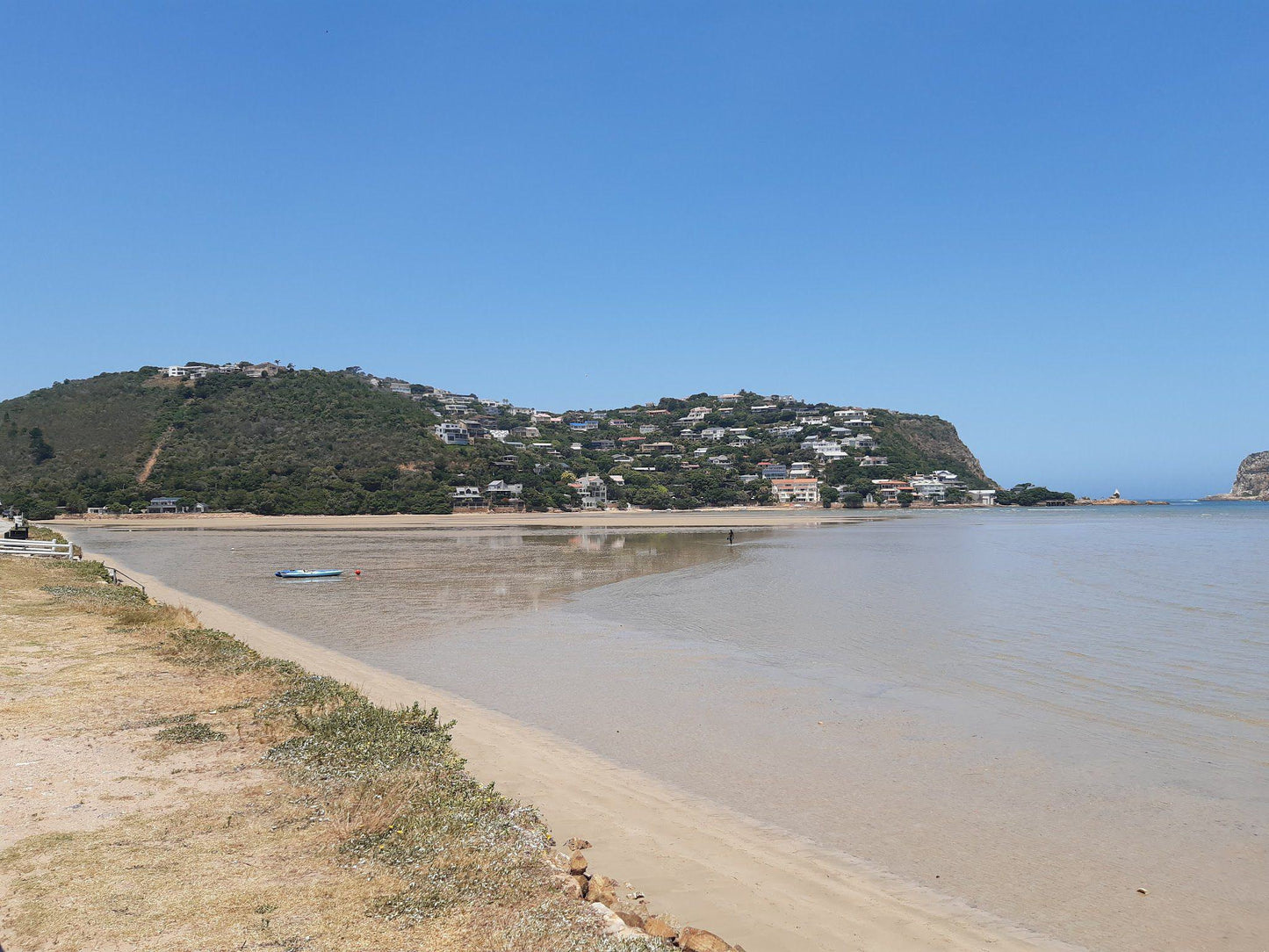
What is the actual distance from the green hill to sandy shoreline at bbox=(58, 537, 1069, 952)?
8593 centimetres

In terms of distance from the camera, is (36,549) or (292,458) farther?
(292,458)

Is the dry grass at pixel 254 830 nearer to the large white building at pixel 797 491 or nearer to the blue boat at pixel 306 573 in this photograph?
the blue boat at pixel 306 573

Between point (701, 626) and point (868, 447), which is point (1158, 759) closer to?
point (701, 626)

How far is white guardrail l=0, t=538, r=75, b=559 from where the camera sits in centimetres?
3331

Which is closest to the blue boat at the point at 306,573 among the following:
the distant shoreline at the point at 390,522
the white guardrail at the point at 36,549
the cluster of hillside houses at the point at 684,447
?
the white guardrail at the point at 36,549

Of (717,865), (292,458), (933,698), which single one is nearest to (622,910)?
(717,865)

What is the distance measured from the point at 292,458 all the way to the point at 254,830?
345 feet

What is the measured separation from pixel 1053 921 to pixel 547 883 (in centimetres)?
402

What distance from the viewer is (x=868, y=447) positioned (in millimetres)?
168500

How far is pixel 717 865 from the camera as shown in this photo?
675cm

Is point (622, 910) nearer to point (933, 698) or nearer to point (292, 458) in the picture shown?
point (933, 698)

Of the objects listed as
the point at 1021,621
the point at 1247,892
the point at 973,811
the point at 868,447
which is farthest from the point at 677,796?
the point at 868,447

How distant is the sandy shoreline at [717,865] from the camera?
577 centimetres

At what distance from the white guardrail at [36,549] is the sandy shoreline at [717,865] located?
104 feet
